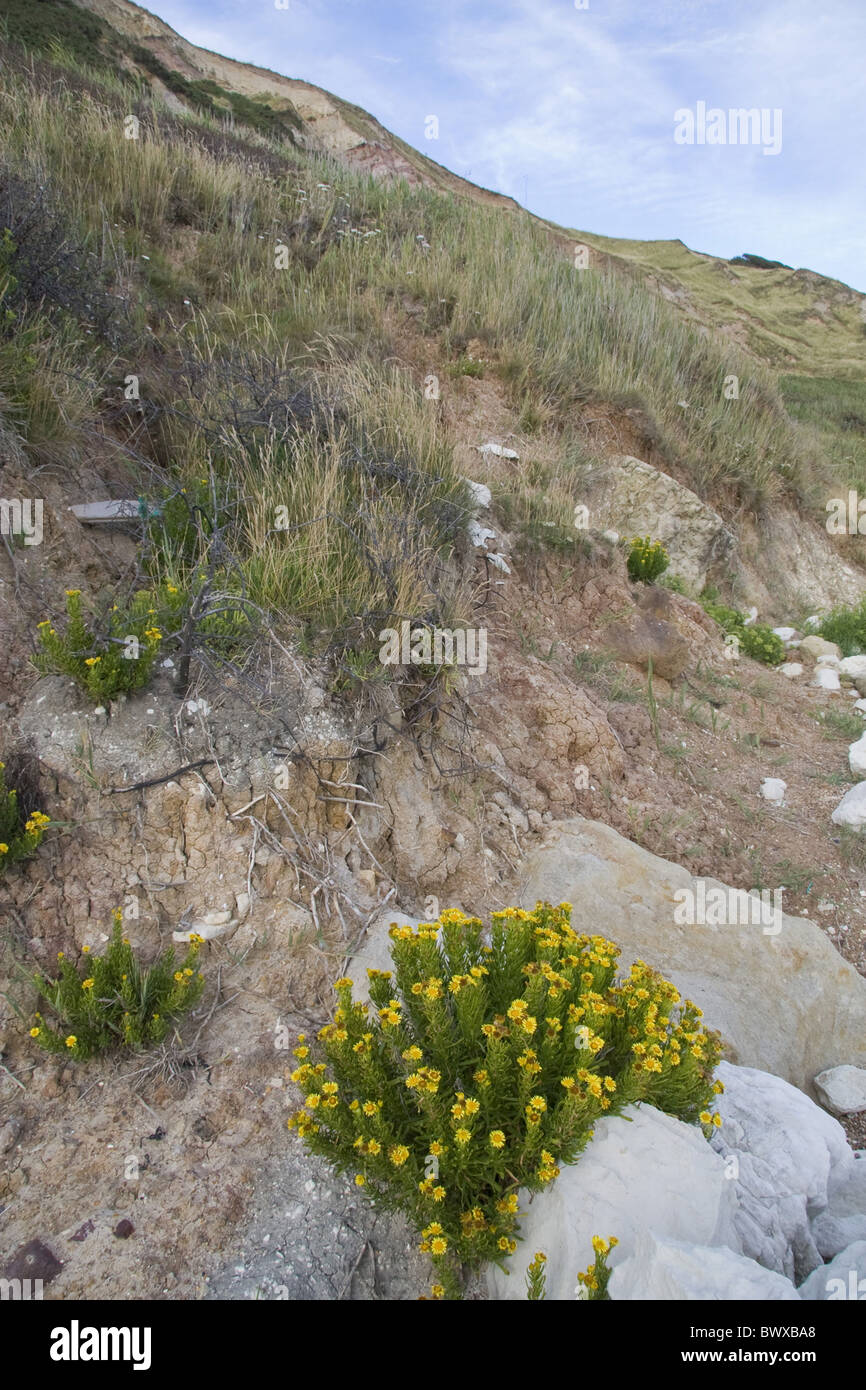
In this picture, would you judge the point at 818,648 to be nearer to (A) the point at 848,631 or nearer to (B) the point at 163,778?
(A) the point at 848,631

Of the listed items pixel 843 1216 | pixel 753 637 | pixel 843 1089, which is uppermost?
pixel 753 637

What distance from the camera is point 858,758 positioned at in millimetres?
5117

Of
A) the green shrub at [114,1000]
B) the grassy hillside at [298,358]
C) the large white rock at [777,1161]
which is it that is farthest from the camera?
the grassy hillside at [298,358]

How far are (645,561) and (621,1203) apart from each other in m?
4.89

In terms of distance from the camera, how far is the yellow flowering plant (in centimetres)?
189

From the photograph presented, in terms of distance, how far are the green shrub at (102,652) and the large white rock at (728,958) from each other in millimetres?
1886

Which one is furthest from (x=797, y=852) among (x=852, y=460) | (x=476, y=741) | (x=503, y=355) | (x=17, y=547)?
(x=852, y=460)

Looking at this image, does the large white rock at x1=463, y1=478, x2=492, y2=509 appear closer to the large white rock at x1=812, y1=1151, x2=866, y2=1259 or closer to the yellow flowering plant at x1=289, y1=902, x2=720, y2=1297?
the yellow flowering plant at x1=289, y1=902, x2=720, y2=1297

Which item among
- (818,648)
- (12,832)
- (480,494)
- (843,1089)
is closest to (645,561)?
(480,494)

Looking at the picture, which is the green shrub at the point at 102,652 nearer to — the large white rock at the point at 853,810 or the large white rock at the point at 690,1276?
the large white rock at the point at 690,1276

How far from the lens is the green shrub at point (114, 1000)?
237cm

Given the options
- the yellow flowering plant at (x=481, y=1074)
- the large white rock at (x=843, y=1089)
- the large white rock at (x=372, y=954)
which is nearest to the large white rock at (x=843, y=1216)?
the large white rock at (x=843, y=1089)

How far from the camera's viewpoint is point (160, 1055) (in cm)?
246

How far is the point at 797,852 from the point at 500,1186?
3050 millimetres
